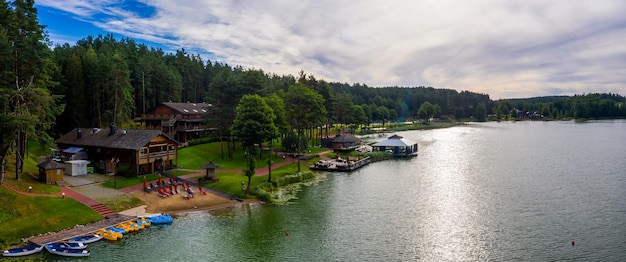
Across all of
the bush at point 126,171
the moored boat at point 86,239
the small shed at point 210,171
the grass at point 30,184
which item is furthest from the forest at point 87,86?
the small shed at point 210,171

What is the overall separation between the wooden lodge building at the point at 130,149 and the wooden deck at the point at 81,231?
1596 cm

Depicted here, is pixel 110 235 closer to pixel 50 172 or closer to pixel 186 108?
pixel 50 172

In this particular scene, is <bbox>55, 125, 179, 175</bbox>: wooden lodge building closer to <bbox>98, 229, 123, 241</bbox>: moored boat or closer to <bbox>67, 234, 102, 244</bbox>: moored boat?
<bbox>98, 229, 123, 241</bbox>: moored boat

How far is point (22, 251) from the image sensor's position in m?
29.8

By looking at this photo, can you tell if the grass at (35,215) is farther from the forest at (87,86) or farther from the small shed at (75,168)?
the small shed at (75,168)

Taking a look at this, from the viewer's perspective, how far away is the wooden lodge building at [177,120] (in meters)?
83.7

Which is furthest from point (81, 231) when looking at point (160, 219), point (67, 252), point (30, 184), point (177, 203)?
point (30, 184)

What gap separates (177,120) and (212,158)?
16.6 m

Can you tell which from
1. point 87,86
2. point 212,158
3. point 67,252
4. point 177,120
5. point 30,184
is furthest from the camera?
point 177,120

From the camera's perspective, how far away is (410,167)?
76.3 metres

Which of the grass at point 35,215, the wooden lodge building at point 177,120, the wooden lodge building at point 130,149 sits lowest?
the grass at point 35,215

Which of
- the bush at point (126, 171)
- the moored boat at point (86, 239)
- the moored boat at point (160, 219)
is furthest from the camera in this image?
the bush at point (126, 171)

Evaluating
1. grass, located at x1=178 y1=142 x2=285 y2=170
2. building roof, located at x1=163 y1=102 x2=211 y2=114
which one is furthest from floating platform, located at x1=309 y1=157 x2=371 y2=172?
building roof, located at x1=163 y1=102 x2=211 y2=114

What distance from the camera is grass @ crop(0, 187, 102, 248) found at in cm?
3259
